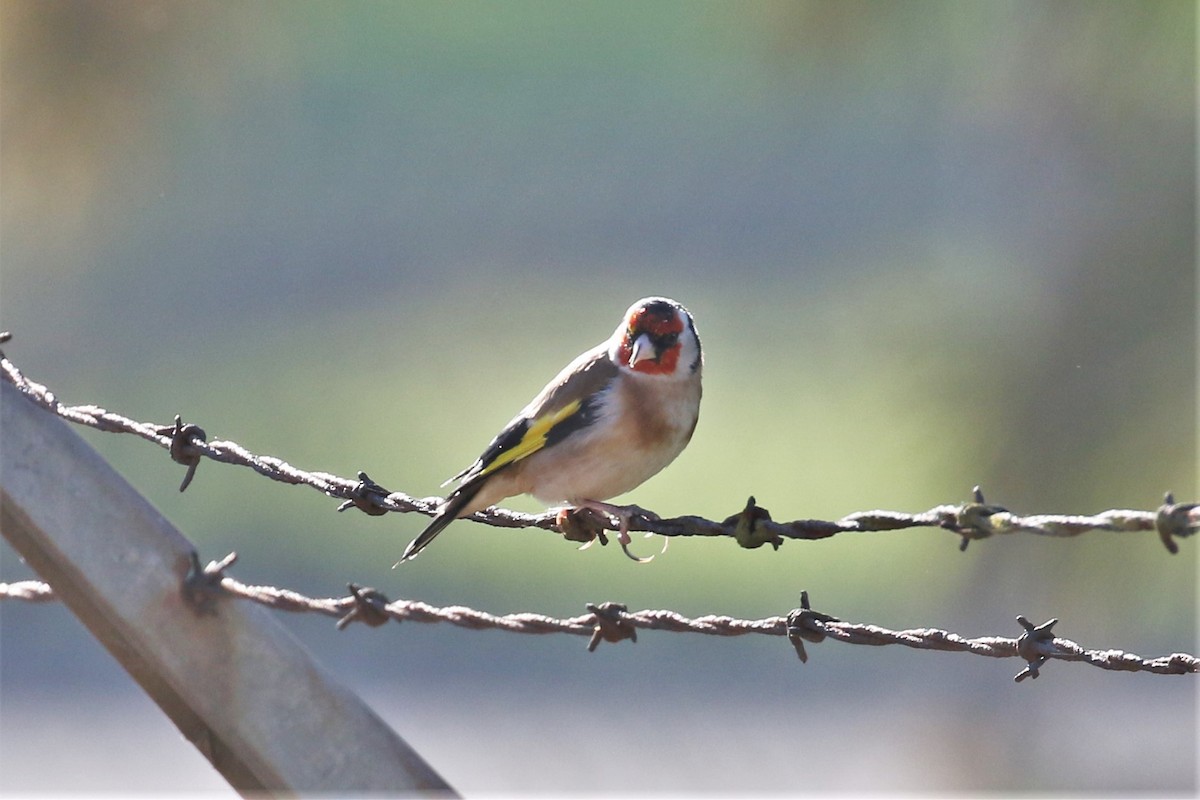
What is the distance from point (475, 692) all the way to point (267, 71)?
39.5ft

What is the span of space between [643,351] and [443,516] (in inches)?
37.5

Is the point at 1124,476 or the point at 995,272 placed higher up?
the point at 995,272

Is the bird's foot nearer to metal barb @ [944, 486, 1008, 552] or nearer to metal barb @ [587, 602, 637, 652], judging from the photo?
metal barb @ [587, 602, 637, 652]

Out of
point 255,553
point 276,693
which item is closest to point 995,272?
point 255,553

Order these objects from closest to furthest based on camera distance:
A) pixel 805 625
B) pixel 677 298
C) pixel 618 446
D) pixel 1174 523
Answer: pixel 1174 523 < pixel 805 625 < pixel 618 446 < pixel 677 298

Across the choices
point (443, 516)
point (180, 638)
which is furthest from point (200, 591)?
point (443, 516)

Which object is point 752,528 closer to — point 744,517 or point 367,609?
point 744,517

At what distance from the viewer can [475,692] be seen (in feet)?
58.2

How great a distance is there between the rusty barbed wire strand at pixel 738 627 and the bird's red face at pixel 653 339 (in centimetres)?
188

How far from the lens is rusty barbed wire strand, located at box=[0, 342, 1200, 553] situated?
2.71 m

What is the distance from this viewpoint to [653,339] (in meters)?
5.36

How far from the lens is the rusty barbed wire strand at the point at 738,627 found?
10.5 ft

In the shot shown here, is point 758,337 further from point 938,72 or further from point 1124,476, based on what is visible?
point 1124,476

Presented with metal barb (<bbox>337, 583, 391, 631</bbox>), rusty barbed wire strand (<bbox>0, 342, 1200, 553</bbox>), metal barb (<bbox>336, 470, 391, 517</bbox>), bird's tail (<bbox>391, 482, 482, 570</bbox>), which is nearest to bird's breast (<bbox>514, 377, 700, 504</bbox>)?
rusty barbed wire strand (<bbox>0, 342, 1200, 553</bbox>)
